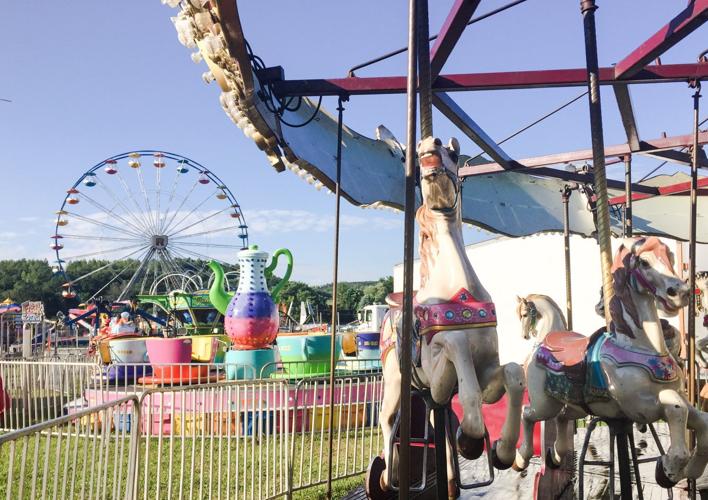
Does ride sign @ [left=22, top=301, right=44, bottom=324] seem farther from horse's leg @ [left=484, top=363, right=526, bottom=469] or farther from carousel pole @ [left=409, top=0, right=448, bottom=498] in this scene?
horse's leg @ [left=484, top=363, right=526, bottom=469]

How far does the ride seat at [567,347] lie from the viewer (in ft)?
12.4

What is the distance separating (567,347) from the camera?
3904 mm

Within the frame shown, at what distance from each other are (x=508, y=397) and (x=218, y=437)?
502 centimetres

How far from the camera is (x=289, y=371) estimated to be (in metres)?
10.2

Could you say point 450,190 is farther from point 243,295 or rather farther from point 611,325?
point 243,295

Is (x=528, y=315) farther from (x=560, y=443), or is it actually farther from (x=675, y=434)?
(x=675, y=434)

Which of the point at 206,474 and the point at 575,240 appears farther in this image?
the point at 575,240

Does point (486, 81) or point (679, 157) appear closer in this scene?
point (486, 81)

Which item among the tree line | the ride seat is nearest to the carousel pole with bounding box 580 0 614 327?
the ride seat

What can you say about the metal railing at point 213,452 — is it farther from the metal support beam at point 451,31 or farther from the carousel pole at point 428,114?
the metal support beam at point 451,31

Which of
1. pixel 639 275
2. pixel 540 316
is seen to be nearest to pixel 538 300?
pixel 540 316

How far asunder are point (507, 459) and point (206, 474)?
424 centimetres

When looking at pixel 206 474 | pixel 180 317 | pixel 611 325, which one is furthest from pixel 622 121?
pixel 180 317

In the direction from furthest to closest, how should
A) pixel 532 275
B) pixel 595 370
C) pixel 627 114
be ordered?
pixel 532 275
pixel 627 114
pixel 595 370
